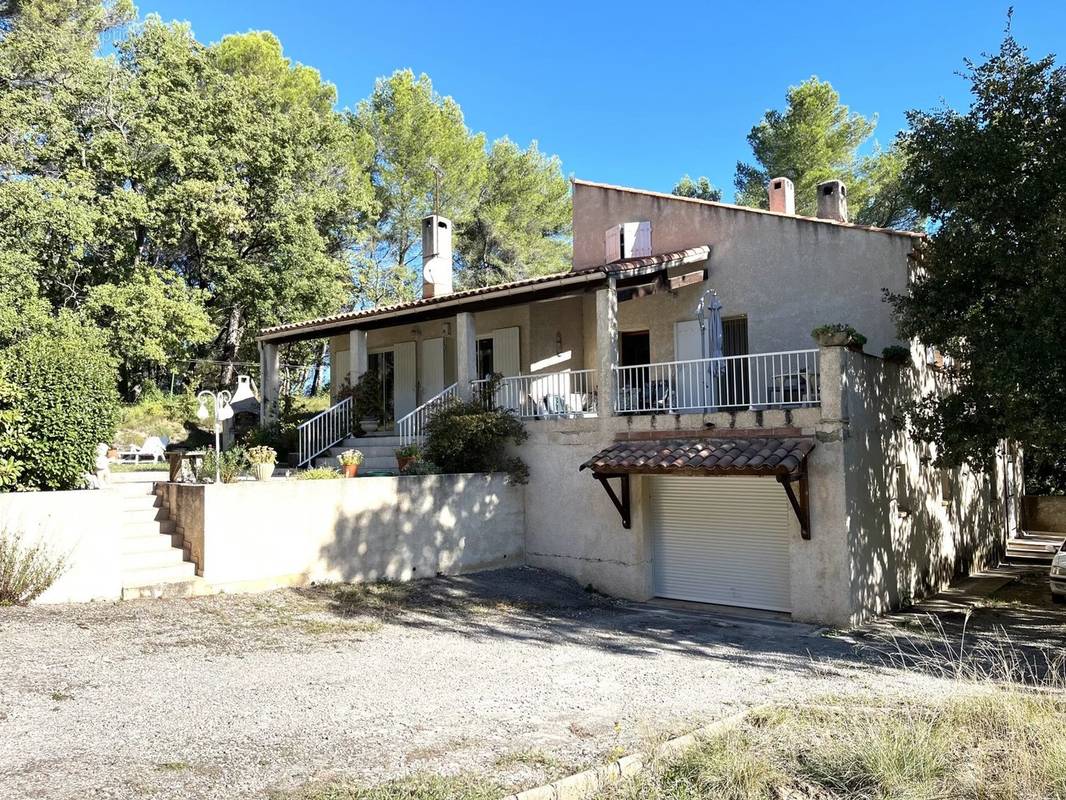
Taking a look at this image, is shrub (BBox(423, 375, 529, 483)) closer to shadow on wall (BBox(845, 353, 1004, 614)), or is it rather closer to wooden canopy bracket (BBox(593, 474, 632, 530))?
wooden canopy bracket (BBox(593, 474, 632, 530))

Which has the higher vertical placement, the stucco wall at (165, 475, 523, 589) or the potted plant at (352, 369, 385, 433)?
the potted plant at (352, 369, 385, 433)

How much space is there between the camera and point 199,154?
74.4 feet

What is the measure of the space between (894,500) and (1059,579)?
10.2 feet

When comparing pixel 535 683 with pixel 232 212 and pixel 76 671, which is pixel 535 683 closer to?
pixel 76 671

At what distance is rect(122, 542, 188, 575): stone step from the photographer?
380 inches

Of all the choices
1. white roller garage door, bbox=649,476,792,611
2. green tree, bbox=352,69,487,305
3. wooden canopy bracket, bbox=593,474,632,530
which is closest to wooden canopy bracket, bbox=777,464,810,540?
white roller garage door, bbox=649,476,792,611

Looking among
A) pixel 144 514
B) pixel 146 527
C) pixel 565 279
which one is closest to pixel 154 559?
pixel 146 527

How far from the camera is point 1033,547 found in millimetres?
17203

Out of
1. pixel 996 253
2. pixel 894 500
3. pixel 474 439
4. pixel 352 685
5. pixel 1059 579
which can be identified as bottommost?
pixel 1059 579

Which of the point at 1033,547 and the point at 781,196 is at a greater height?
the point at 781,196

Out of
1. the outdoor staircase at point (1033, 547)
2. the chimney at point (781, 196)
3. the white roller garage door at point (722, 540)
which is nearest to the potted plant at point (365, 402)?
the white roller garage door at point (722, 540)

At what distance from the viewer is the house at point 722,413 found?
10469 millimetres

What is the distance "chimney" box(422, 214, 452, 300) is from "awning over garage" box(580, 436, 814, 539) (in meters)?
8.60

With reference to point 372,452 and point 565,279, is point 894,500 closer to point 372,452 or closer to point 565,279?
point 565,279
